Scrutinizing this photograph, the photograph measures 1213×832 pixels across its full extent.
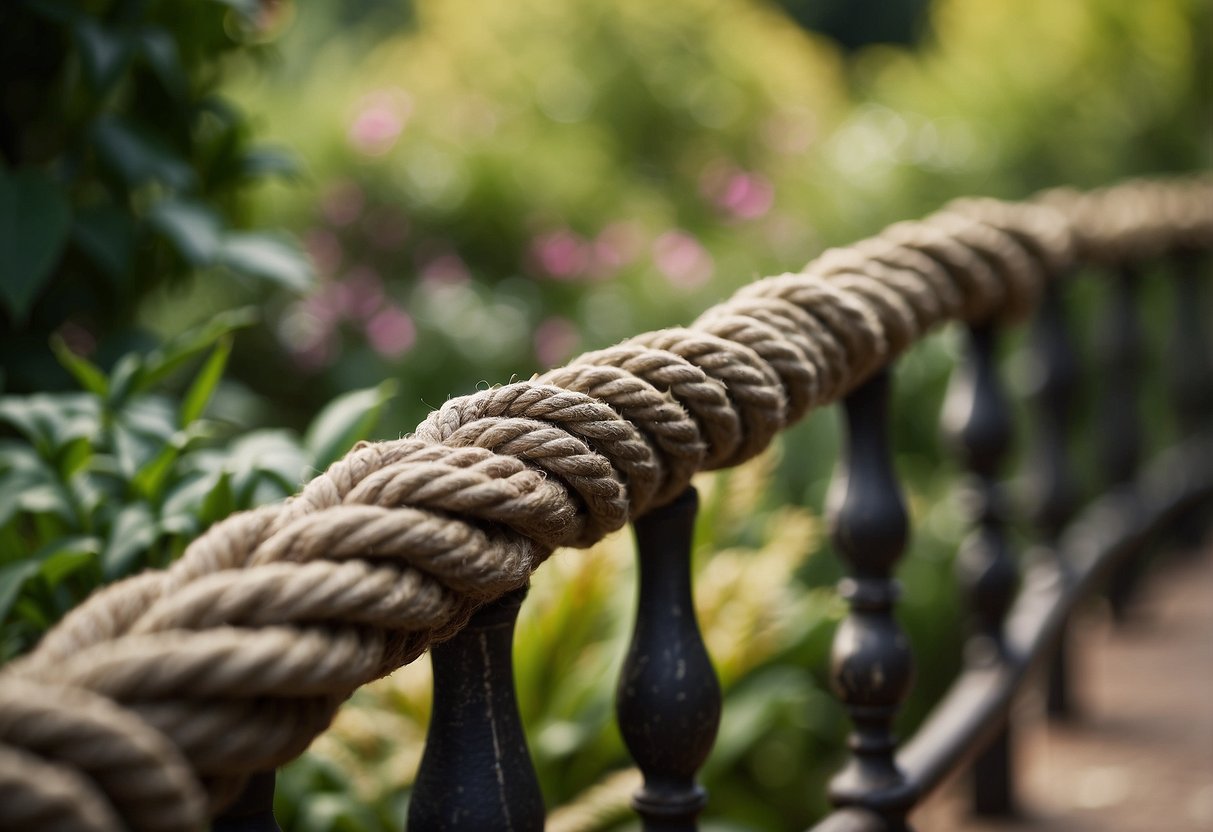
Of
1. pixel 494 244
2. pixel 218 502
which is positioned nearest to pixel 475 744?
pixel 218 502

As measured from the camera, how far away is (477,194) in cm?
507

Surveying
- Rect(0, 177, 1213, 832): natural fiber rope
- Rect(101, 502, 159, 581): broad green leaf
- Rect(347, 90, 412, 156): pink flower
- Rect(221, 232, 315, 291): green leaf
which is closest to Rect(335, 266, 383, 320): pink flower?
Rect(347, 90, 412, 156): pink flower

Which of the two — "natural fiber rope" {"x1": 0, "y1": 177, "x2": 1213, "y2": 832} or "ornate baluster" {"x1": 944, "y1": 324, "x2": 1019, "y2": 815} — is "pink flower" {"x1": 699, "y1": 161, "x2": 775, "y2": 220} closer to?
"ornate baluster" {"x1": 944, "y1": 324, "x2": 1019, "y2": 815}

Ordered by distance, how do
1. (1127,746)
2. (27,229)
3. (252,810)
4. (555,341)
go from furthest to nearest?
1. (555,341)
2. (1127,746)
3. (27,229)
4. (252,810)

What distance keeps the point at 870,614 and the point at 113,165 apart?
4.14ft

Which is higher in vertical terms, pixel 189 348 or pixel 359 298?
pixel 359 298

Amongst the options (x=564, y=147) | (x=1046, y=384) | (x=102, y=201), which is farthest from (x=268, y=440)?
(x=564, y=147)

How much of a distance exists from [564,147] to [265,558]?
202 inches

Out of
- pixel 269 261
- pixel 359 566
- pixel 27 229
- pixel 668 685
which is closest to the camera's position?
pixel 359 566

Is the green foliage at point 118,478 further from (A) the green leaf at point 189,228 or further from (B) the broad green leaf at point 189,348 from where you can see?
(A) the green leaf at point 189,228

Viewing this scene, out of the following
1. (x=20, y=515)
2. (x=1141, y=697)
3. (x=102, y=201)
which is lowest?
(x=1141, y=697)

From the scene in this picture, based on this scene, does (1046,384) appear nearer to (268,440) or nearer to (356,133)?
(268,440)

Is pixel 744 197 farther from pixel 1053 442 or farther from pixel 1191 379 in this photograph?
pixel 1053 442

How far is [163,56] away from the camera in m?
1.83
